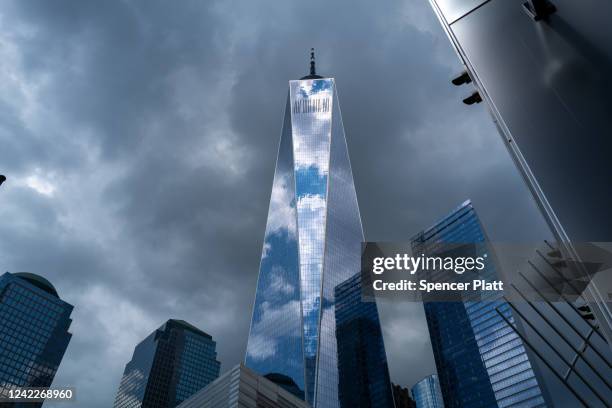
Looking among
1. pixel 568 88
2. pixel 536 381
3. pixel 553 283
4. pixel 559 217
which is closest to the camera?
pixel 568 88

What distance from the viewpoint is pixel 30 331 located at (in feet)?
572

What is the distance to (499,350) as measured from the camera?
144m

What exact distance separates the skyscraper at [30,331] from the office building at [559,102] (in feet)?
640

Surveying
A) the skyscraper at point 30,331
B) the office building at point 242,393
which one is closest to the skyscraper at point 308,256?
the office building at point 242,393

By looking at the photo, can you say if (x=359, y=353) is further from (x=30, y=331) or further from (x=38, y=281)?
(x=38, y=281)

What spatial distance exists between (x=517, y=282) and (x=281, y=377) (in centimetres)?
13841

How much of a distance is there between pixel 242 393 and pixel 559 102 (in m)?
62.2

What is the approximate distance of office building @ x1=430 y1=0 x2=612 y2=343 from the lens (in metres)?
3.82

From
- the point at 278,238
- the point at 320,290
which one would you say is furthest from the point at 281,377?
the point at 278,238

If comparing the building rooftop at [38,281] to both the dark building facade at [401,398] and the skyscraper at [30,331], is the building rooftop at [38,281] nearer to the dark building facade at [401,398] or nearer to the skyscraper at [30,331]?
the skyscraper at [30,331]

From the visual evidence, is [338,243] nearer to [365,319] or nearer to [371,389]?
[365,319]

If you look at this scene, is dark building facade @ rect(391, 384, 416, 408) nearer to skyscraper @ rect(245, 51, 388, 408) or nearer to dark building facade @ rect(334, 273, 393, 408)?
dark building facade @ rect(334, 273, 393, 408)

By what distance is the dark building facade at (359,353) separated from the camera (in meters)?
143

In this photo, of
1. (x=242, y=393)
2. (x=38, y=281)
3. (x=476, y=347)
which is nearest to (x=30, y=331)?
(x=38, y=281)
